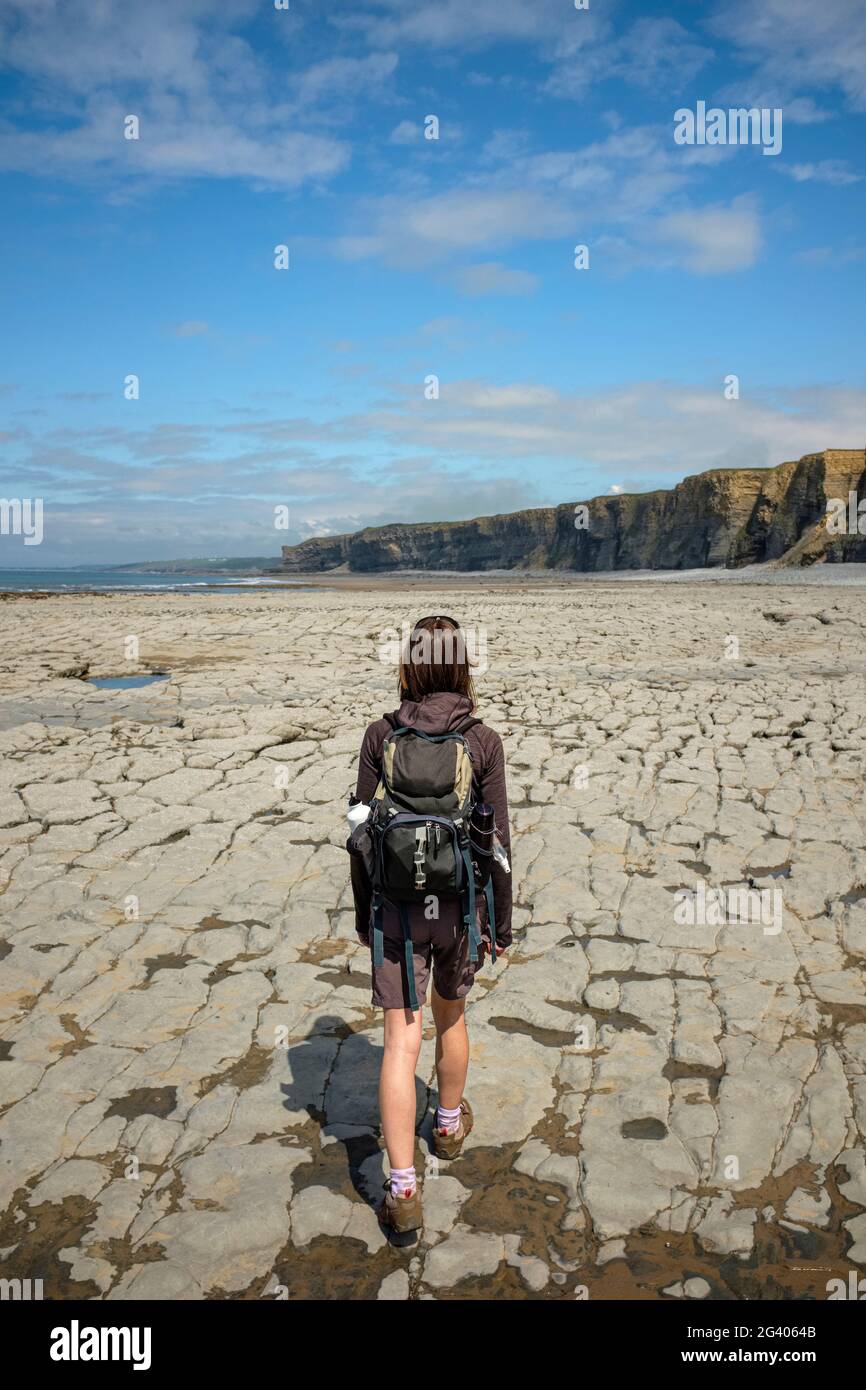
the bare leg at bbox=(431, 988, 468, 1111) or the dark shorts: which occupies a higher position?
the dark shorts

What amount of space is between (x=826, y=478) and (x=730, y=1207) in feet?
206

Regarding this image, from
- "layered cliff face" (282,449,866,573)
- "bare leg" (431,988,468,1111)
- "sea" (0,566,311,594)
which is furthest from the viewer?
"layered cliff face" (282,449,866,573)

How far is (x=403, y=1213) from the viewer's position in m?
2.28

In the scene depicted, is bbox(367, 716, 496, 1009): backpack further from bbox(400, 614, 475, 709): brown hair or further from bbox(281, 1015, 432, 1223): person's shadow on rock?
bbox(281, 1015, 432, 1223): person's shadow on rock

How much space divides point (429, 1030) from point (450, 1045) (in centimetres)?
90

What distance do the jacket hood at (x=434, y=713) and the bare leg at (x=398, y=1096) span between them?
868 millimetres

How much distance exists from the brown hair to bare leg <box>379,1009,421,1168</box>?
0.99 m

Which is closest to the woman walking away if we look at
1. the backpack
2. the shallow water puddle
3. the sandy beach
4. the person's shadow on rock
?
the backpack

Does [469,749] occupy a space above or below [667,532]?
below

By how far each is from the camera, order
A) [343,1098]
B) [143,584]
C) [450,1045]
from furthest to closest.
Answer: [143,584]
[343,1098]
[450,1045]

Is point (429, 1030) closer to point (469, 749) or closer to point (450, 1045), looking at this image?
point (450, 1045)

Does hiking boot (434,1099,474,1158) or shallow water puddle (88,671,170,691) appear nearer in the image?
hiking boot (434,1099,474,1158)

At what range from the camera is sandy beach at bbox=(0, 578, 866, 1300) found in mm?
2322

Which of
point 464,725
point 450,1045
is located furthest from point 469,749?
point 450,1045
